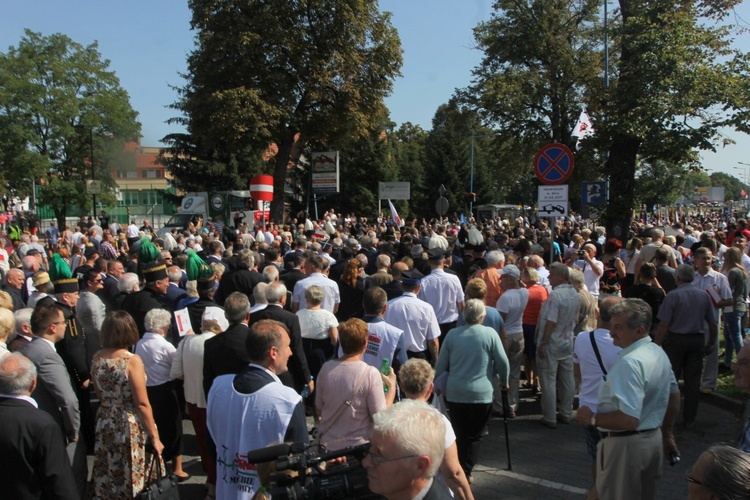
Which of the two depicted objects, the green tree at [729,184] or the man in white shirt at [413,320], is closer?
the man in white shirt at [413,320]

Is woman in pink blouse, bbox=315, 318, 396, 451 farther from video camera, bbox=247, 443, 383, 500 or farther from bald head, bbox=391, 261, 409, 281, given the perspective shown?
bald head, bbox=391, 261, 409, 281

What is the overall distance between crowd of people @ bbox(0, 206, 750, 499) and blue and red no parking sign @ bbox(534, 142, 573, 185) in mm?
1219

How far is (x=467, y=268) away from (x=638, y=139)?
5.19 m

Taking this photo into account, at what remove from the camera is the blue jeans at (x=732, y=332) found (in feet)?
27.8

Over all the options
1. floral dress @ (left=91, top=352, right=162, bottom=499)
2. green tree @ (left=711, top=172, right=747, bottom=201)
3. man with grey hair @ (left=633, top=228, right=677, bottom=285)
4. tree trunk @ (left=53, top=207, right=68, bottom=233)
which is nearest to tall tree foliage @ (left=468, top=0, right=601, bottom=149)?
man with grey hair @ (left=633, top=228, right=677, bottom=285)

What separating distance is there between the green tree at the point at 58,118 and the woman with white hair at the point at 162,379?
3828 cm

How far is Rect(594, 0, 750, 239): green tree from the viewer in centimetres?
1187

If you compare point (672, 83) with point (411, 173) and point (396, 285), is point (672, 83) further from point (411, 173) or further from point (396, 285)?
point (411, 173)

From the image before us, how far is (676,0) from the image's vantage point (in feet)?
42.0

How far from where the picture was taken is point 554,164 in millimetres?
9062

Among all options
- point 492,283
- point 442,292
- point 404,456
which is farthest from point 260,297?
point 404,456

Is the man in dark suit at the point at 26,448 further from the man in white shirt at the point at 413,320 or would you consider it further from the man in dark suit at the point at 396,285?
the man in dark suit at the point at 396,285

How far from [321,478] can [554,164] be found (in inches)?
301

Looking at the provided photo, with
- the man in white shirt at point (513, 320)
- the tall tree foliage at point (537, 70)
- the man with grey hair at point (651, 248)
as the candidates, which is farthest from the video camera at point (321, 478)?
the tall tree foliage at point (537, 70)
